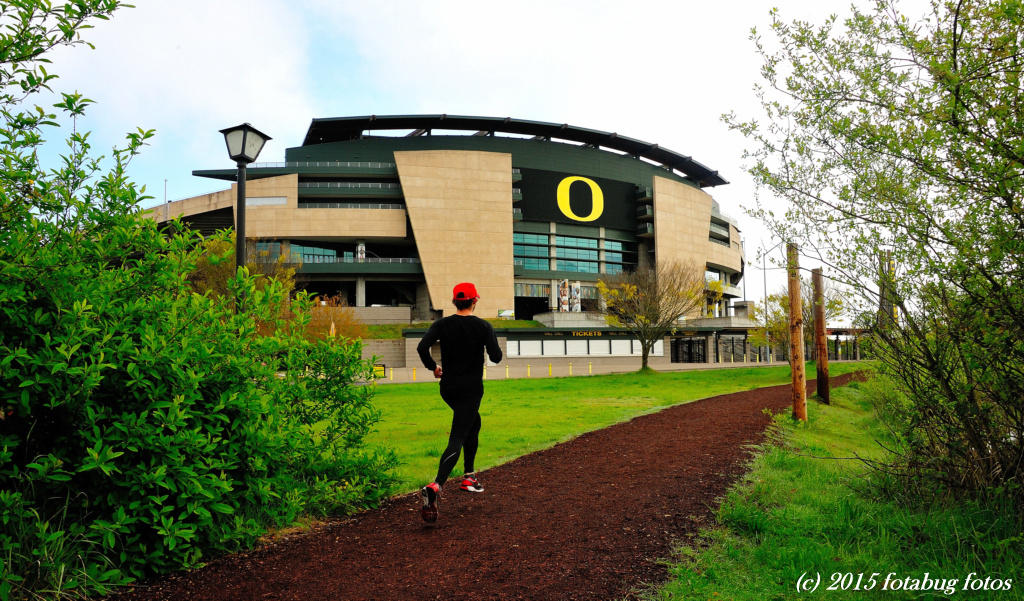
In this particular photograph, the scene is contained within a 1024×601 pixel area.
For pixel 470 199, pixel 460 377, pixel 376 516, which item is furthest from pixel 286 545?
pixel 470 199

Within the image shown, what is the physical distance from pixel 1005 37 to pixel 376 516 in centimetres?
570

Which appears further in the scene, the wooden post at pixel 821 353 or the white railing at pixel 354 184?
the white railing at pixel 354 184

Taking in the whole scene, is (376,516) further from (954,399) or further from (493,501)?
(954,399)

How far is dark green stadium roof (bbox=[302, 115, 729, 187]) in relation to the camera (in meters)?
65.6

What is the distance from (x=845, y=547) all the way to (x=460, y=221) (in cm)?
5814

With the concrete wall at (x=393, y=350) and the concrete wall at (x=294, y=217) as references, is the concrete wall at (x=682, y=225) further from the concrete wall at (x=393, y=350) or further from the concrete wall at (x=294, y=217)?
the concrete wall at (x=393, y=350)

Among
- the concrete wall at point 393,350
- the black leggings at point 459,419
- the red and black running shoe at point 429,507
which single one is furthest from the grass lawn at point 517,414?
the concrete wall at point 393,350

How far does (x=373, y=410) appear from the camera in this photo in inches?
216

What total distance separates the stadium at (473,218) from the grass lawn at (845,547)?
150 feet

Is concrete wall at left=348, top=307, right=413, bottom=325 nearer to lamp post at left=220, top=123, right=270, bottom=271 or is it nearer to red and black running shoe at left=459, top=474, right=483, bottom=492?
lamp post at left=220, top=123, right=270, bottom=271

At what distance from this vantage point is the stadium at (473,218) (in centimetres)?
5919

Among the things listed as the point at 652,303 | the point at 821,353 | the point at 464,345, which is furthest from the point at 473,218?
the point at 464,345

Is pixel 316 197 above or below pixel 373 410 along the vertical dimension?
above

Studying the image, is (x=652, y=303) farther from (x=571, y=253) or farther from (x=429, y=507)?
(x=571, y=253)
